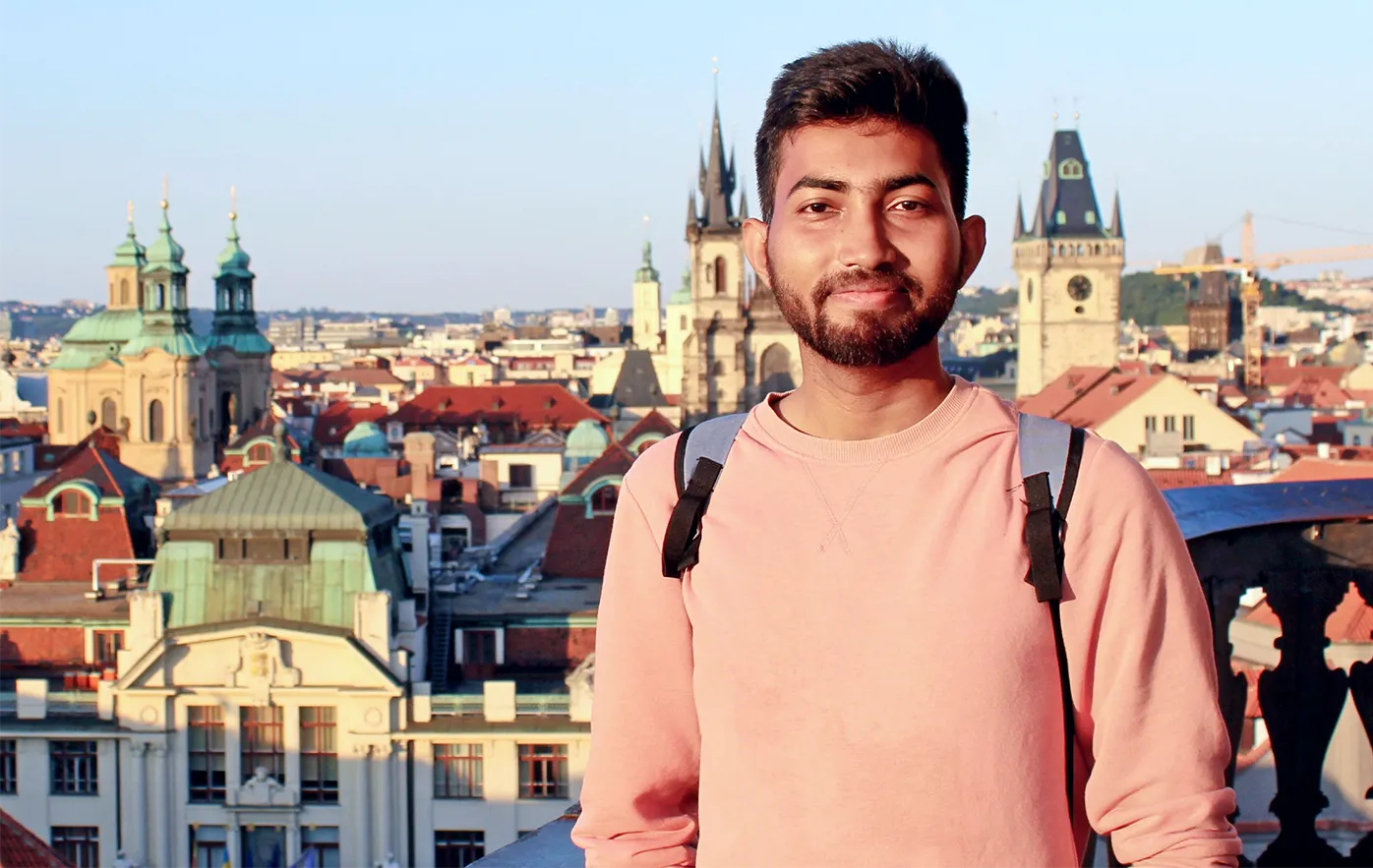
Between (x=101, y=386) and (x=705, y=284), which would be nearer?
(x=101, y=386)

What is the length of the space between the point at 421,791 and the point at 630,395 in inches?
2661

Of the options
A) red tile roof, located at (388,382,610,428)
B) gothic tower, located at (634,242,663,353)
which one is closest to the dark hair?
red tile roof, located at (388,382,610,428)

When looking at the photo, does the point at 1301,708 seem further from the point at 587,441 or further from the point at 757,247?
the point at 587,441

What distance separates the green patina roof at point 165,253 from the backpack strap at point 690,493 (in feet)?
204

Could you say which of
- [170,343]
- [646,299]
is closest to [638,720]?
[170,343]

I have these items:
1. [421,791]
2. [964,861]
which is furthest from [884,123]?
[421,791]

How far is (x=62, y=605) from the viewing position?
2391 cm

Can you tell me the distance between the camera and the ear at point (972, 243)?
9.45 feet

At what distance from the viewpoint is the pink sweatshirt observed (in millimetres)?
2580

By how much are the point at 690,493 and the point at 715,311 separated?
7292 cm

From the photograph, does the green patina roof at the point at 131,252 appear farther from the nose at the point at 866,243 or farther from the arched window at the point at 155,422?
the nose at the point at 866,243

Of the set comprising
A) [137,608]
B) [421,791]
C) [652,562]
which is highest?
[652,562]

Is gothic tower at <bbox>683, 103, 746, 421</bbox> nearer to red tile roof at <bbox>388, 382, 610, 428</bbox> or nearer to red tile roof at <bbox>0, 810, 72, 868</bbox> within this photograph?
red tile roof at <bbox>388, 382, 610, 428</bbox>

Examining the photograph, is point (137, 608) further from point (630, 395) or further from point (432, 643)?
point (630, 395)
